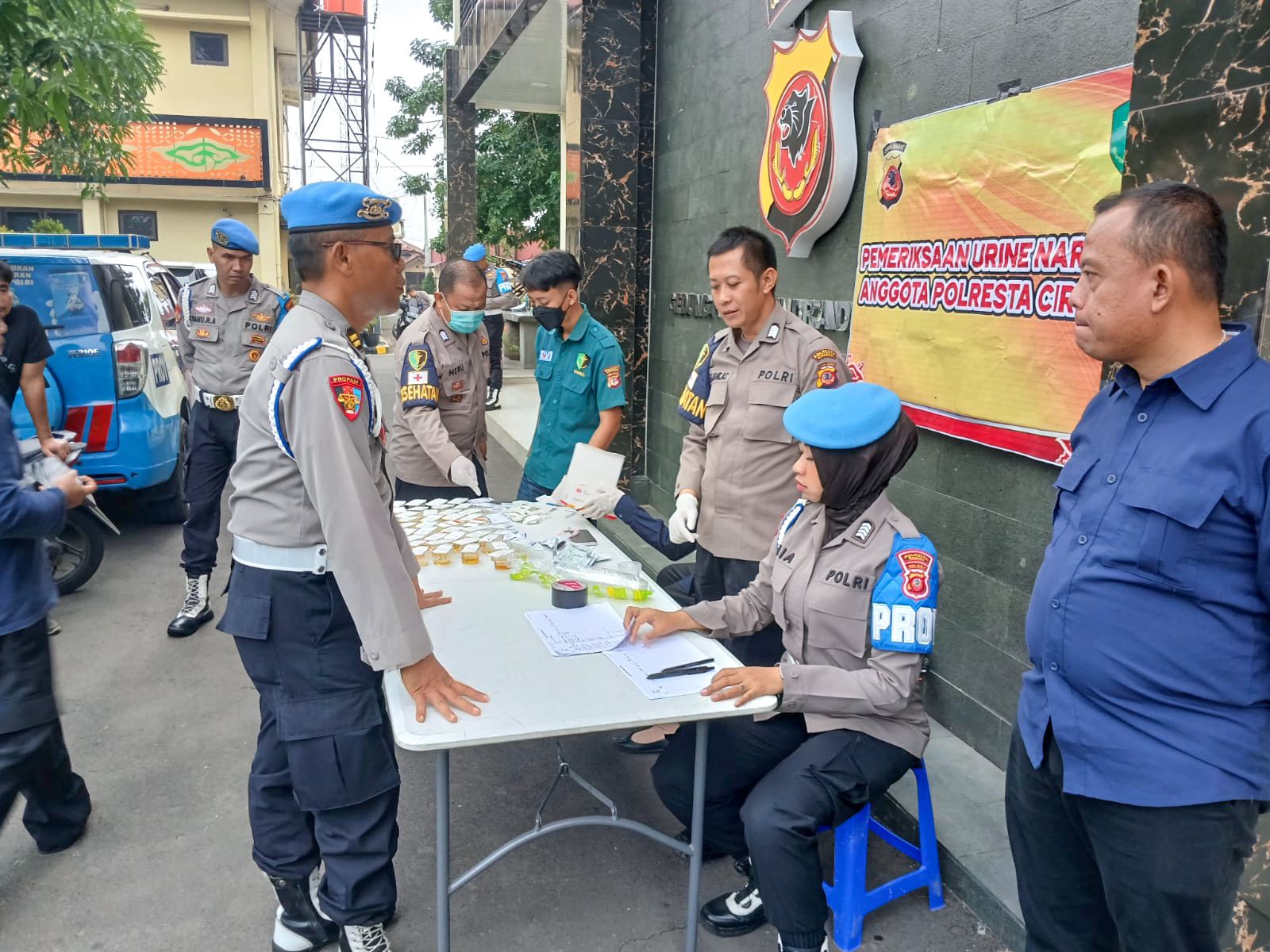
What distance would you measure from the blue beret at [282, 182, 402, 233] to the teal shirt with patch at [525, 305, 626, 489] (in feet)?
7.24

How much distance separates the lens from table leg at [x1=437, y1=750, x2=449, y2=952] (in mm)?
2148

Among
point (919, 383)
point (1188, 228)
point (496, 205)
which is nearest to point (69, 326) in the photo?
point (919, 383)

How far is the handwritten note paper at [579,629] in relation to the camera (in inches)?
98.2

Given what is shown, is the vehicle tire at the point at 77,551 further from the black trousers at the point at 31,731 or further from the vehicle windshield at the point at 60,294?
the black trousers at the point at 31,731

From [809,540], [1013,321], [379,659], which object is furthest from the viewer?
[1013,321]

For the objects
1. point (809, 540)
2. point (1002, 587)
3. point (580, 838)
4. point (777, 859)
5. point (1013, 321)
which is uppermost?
point (1013, 321)

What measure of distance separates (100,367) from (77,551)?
3.57 ft

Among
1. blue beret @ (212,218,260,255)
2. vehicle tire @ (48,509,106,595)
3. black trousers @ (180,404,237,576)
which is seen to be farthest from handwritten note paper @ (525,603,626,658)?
vehicle tire @ (48,509,106,595)

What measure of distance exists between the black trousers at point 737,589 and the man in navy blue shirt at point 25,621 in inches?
79.8

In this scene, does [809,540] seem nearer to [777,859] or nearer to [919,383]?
[777,859]

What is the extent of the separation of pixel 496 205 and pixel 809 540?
12840 mm

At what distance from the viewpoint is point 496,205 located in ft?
46.8

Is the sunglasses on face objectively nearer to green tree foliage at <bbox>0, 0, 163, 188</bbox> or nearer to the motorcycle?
green tree foliage at <bbox>0, 0, 163, 188</bbox>

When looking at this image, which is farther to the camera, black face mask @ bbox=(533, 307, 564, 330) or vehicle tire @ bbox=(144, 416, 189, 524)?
vehicle tire @ bbox=(144, 416, 189, 524)
